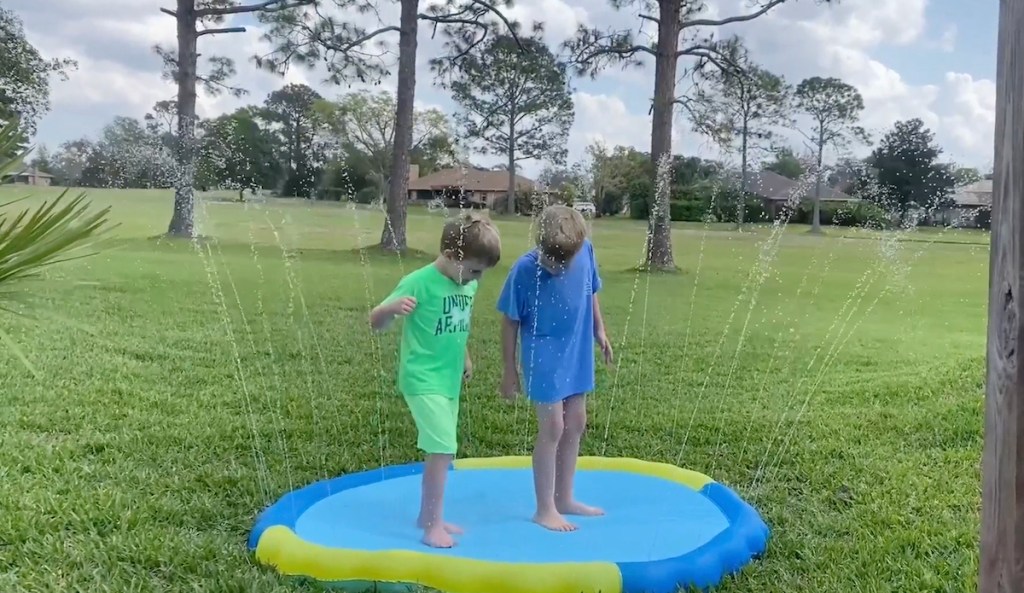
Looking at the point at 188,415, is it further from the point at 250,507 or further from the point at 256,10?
the point at 256,10

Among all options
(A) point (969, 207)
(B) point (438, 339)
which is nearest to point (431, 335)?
(B) point (438, 339)

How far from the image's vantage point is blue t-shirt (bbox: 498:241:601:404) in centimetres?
262

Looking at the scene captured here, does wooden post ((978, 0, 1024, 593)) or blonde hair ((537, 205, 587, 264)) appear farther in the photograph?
blonde hair ((537, 205, 587, 264))

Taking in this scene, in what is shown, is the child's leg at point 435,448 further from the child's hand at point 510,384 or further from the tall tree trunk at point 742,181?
the tall tree trunk at point 742,181

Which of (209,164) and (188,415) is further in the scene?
(209,164)

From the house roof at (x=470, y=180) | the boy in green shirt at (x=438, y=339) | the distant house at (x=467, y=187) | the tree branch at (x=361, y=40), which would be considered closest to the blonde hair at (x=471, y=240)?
the boy in green shirt at (x=438, y=339)

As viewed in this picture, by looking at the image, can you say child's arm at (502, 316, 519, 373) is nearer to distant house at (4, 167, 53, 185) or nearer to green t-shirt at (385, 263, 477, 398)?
green t-shirt at (385, 263, 477, 398)

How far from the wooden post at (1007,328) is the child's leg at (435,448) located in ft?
4.98

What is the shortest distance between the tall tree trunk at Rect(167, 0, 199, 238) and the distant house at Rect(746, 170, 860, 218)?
15.5 ft

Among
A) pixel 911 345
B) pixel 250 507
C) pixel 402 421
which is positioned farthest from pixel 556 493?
pixel 911 345

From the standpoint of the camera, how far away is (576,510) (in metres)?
2.88

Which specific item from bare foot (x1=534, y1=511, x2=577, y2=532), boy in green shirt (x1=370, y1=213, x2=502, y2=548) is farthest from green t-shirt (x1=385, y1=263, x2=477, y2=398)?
bare foot (x1=534, y1=511, x2=577, y2=532)

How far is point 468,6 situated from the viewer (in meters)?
7.41

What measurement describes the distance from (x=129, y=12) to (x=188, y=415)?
4.49 metres
